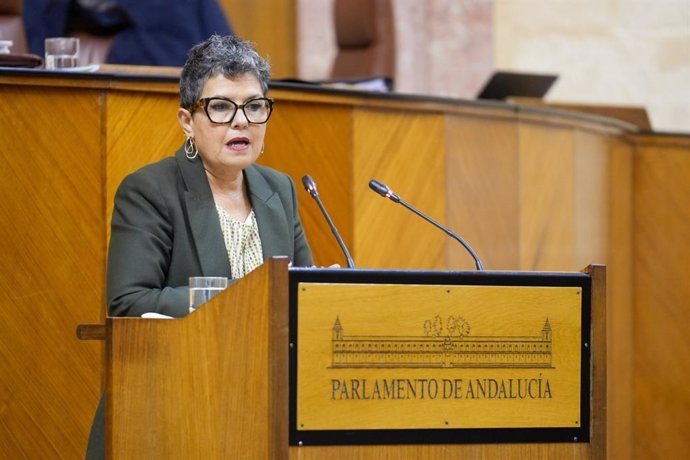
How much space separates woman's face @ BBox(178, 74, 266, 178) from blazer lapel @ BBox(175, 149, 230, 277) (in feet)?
0.17

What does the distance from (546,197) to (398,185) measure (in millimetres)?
878

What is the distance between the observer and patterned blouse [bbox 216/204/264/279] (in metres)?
3.06

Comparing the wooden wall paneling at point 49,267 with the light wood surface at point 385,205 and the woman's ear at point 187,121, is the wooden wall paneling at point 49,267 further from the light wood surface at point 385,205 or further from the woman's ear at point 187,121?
the woman's ear at point 187,121

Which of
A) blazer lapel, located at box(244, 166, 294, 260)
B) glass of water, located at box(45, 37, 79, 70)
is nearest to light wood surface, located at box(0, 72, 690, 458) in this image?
glass of water, located at box(45, 37, 79, 70)

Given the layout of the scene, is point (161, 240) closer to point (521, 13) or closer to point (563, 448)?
point (563, 448)

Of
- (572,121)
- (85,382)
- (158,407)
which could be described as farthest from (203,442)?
(572,121)

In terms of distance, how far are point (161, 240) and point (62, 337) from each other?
0.87 meters

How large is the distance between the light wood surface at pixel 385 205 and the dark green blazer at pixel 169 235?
75 centimetres

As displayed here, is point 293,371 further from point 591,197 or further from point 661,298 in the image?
point 661,298

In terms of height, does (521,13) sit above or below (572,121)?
above

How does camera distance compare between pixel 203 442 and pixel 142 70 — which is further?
pixel 142 70

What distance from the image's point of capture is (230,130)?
120 inches

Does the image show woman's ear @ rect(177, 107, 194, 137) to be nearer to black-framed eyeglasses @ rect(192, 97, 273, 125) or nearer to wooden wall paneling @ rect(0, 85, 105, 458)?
black-framed eyeglasses @ rect(192, 97, 273, 125)

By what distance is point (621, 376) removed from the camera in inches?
216
